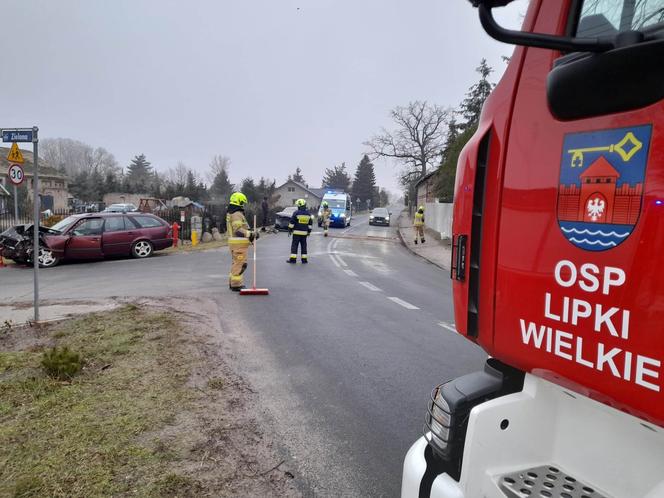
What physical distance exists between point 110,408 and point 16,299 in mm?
6515

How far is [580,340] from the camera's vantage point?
1.43 meters

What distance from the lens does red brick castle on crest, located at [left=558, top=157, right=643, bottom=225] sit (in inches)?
50.6

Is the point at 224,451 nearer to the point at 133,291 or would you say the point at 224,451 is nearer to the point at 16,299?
the point at 133,291

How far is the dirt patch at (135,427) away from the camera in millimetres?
2719

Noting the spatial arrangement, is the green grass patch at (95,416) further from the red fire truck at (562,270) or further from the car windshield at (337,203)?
the car windshield at (337,203)

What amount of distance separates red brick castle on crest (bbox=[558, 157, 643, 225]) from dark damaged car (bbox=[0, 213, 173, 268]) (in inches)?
583

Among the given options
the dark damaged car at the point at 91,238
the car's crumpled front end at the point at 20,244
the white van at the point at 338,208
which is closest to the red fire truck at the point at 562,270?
the dark damaged car at the point at 91,238

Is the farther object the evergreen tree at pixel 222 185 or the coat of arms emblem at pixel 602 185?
the evergreen tree at pixel 222 185

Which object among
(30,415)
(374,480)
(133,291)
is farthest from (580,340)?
(133,291)

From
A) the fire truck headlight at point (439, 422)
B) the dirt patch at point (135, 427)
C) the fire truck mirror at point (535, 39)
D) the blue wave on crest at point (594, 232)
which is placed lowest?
the dirt patch at point (135, 427)

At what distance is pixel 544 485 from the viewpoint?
1625 millimetres

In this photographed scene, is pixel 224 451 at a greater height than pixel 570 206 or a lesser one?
lesser

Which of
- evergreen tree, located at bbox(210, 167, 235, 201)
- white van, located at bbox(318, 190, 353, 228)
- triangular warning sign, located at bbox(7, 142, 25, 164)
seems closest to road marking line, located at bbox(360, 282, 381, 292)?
triangular warning sign, located at bbox(7, 142, 25, 164)

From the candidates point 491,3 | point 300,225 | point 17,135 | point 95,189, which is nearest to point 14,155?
point 17,135
